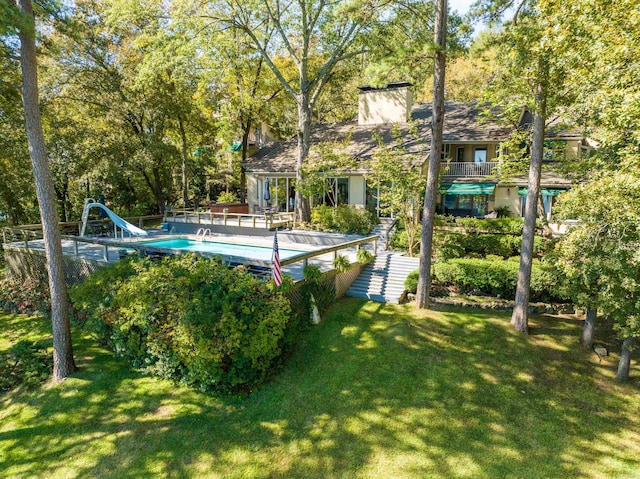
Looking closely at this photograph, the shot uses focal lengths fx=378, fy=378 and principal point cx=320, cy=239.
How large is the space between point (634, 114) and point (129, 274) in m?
11.3

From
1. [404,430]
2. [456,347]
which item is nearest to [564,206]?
[456,347]

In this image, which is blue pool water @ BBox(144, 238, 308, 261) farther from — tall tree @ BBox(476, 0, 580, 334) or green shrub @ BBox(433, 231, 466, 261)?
tall tree @ BBox(476, 0, 580, 334)

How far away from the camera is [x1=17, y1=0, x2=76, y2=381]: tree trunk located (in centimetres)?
849

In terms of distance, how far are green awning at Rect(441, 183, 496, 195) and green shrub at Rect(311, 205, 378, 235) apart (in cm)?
506

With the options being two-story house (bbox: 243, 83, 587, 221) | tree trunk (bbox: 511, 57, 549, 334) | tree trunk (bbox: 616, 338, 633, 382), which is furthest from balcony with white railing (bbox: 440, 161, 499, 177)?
tree trunk (bbox: 616, 338, 633, 382)

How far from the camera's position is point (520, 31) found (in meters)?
8.97

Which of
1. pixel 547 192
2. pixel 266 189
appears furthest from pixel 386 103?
pixel 547 192

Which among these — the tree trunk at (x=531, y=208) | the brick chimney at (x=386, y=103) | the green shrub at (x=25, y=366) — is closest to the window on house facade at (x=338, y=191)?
the brick chimney at (x=386, y=103)

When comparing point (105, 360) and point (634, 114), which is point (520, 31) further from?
point (105, 360)

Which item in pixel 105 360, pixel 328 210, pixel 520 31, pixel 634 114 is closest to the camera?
pixel 634 114

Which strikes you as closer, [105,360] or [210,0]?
[105,360]

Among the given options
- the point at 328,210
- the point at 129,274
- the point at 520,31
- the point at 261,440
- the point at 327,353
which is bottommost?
the point at 261,440

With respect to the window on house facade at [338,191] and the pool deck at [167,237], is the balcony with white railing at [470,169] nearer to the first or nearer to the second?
the window on house facade at [338,191]

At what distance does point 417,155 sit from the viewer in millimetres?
19125
